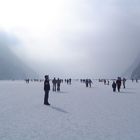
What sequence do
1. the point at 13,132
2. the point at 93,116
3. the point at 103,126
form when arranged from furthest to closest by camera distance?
the point at 93,116, the point at 103,126, the point at 13,132

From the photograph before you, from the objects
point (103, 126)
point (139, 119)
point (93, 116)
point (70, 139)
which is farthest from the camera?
point (93, 116)

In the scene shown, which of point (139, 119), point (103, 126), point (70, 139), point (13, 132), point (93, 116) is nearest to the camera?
point (70, 139)

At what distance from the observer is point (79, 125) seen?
12.0 m

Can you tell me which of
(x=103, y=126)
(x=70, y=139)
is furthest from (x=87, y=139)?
(x=103, y=126)

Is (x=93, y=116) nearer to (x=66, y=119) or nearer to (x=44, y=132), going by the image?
(x=66, y=119)

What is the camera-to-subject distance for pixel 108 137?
9758mm

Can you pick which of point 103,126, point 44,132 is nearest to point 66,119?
point 103,126

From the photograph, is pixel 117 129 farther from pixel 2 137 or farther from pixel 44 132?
pixel 2 137

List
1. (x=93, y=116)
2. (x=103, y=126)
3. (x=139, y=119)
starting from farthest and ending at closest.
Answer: (x=93, y=116) → (x=139, y=119) → (x=103, y=126)

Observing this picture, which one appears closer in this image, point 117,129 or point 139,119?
point 117,129

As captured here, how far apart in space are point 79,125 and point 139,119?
301 centimetres

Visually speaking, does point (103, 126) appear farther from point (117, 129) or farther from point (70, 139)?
point (70, 139)

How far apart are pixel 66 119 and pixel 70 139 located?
4371 mm

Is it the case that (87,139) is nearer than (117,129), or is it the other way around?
(87,139)
